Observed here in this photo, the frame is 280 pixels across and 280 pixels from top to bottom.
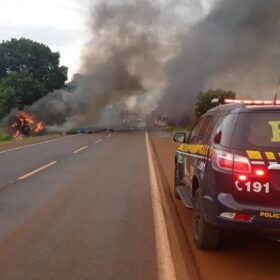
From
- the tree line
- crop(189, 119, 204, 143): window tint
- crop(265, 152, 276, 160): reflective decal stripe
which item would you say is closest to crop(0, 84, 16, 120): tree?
the tree line

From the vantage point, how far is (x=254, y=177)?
15.4 feet

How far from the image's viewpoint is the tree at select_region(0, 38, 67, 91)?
6519 cm

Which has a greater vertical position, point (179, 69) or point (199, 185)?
point (179, 69)

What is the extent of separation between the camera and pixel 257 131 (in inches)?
194

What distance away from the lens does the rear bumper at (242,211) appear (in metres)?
4.60

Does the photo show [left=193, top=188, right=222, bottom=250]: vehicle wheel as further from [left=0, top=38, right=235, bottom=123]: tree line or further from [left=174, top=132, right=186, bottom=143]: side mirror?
[left=0, top=38, right=235, bottom=123]: tree line

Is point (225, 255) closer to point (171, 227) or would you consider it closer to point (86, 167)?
point (171, 227)

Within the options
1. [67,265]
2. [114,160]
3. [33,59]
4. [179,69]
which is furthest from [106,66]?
[67,265]

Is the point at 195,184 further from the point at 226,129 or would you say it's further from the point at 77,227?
the point at 77,227

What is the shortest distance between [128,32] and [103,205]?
4608cm

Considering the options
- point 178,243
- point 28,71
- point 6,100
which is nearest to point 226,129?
point 178,243

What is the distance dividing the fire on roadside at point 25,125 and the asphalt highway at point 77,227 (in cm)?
3545

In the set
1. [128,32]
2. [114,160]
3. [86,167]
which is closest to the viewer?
[86,167]

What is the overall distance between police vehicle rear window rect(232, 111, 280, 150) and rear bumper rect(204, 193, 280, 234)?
1.88ft
